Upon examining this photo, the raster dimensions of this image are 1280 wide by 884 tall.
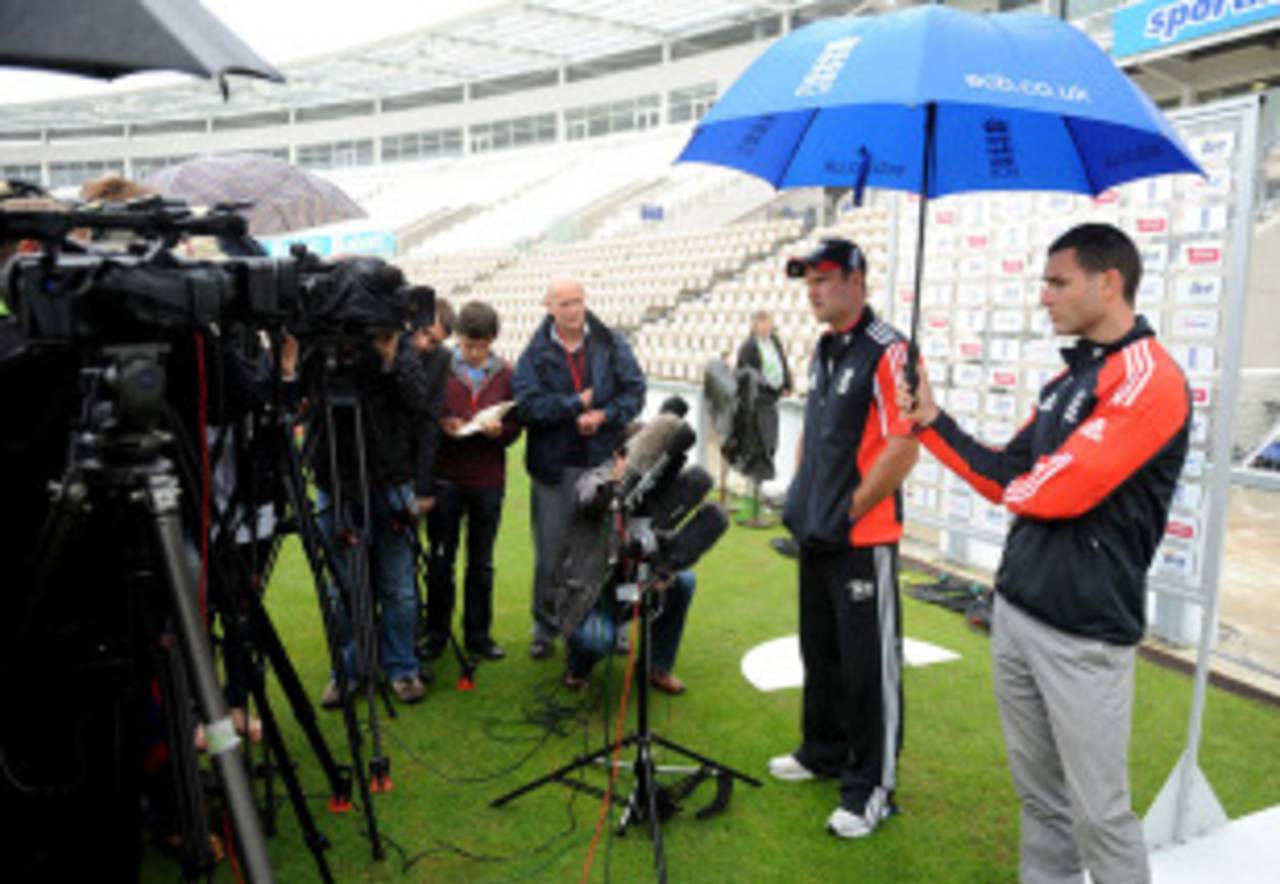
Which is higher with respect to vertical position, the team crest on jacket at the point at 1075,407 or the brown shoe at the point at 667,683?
the team crest on jacket at the point at 1075,407

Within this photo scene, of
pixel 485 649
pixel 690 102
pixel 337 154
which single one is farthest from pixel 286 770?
pixel 337 154

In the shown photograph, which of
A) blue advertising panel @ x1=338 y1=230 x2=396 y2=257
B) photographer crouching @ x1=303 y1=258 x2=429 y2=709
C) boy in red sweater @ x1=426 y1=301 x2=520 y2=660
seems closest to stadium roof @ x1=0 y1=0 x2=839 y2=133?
blue advertising panel @ x1=338 y1=230 x2=396 y2=257

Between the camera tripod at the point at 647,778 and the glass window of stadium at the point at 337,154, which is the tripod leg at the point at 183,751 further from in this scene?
the glass window of stadium at the point at 337,154

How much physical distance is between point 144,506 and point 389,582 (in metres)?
2.36

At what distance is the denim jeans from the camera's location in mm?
4008

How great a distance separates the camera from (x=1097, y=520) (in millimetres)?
1986

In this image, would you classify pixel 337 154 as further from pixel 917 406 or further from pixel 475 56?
pixel 917 406

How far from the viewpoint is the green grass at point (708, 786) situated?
2561 mm

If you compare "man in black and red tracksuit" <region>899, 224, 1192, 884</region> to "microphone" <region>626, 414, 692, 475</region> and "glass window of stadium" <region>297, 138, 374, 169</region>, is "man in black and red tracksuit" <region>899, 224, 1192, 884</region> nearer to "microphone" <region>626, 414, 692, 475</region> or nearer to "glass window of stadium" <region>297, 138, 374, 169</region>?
"microphone" <region>626, 414, 692, 475</region>

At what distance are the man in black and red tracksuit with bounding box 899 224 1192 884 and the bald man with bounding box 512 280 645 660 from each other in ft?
6.93

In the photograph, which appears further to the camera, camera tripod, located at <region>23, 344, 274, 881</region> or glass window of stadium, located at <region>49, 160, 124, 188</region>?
glass window of stadium, located at <region>49, 160, 124, 188</region>

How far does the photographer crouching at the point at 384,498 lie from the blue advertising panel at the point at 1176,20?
12971 millimetres

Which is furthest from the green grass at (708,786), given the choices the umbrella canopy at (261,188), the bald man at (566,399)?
the umbrella canopy at (261,188)

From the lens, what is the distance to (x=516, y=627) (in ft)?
14.9
